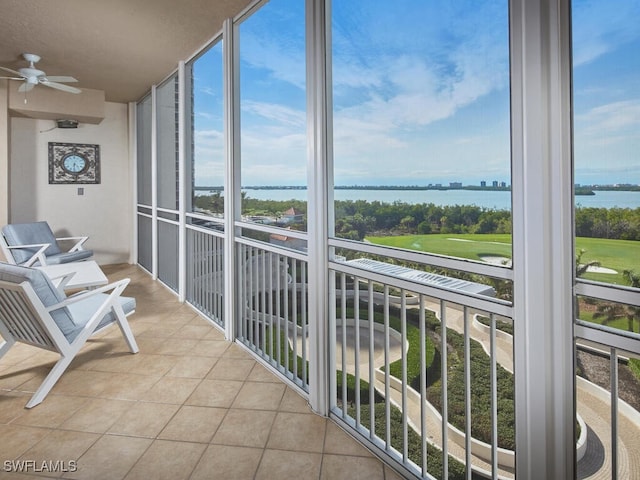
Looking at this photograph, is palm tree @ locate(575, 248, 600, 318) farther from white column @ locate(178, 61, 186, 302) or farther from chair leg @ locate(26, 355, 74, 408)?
white column @ locate(178, 61, 186, 302)

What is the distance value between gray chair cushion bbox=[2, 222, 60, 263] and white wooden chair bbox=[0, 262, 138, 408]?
2696 mm

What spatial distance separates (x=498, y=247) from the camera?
140cm

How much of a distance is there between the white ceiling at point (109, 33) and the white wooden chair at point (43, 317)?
2123mm

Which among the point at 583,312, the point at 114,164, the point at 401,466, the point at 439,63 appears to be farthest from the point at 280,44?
the point at 114,164

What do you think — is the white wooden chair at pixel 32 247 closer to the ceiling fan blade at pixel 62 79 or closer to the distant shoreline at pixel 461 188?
the ceiling fan blade at pixel 62 79

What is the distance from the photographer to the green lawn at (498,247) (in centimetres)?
113

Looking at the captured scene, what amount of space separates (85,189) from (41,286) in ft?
15.4

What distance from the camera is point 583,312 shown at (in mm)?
1207


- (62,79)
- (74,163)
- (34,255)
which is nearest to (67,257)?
(34,255)

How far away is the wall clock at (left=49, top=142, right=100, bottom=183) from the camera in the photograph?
602 cm

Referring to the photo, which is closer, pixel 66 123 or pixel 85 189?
pixel 66 123

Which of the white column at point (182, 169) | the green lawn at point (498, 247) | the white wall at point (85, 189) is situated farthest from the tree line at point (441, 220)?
the white wall at point (85, 189)

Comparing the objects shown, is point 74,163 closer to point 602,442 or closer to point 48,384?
point 48,384

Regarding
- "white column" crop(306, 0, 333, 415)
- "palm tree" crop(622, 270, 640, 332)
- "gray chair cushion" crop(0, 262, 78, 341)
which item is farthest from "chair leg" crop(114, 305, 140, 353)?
"palm tree" crop(622, 270, 640, 332)
